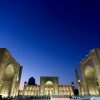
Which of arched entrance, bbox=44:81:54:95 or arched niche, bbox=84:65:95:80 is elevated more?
arched niche, bbox=84:65:95:80

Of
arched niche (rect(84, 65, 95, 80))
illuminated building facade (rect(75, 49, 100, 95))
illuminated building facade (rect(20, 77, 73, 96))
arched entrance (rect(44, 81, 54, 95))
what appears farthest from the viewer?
arched entrance (rect(44, 81, 54, 95))

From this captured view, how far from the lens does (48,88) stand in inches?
2122

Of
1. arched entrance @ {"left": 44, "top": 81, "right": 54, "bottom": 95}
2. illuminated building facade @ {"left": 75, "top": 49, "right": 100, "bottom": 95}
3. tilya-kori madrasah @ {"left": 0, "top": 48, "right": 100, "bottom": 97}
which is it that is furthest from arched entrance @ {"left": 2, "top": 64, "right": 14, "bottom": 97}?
arched entrance @ {"left": 44, "top": 81, "right": 54, "bottom": 95}

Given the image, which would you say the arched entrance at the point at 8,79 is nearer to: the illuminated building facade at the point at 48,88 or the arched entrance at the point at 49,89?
the illuminated building facade at the point at 48,88

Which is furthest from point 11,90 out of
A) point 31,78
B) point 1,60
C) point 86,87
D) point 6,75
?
point 31,78

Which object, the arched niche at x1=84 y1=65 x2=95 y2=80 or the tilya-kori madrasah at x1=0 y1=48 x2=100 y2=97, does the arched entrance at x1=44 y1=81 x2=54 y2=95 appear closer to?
the tilya-kori madrasah at x1=0 y1=48 x2=100 y2=97

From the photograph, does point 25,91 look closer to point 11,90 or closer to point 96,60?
point 11,90

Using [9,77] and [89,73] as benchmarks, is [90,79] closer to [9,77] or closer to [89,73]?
[89,73]

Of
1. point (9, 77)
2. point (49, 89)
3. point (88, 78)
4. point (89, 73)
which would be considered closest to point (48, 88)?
point (49, 89)

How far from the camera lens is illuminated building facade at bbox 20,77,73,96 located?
51547 millimetres

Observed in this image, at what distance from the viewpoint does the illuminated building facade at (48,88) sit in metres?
51.5

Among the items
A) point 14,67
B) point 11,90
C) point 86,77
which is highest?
point 14,67

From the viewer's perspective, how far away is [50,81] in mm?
54719

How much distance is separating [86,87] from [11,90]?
1942 centimetres
